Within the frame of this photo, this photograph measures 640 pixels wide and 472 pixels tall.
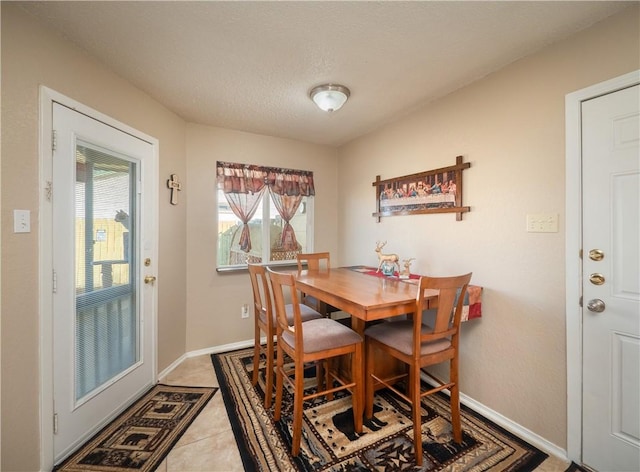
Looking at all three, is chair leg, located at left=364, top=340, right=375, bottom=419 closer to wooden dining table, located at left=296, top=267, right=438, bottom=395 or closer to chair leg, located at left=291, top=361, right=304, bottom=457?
wooden dining table, located at left=296, top=267, right=438, bottom=395

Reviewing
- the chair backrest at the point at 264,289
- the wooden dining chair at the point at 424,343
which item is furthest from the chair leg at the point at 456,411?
the chair backrest at the point at 264,289

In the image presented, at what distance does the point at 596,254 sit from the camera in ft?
4.68

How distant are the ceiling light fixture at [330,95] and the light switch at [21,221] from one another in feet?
6.32

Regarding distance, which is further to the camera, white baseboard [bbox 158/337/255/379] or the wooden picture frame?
white baseboard [bbox 158/337/255/379]

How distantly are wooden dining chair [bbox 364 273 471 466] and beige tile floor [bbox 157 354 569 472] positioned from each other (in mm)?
653

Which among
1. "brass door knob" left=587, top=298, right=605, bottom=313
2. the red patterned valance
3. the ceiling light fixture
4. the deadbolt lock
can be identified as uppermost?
the ceiling light fixture

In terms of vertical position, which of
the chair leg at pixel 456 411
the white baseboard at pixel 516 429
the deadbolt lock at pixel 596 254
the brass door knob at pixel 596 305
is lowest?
the white baseboard at pixel 516 429

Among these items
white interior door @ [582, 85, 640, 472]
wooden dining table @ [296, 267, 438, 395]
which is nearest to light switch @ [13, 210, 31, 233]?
wooden dining table @ [296, 267, 438, 395]

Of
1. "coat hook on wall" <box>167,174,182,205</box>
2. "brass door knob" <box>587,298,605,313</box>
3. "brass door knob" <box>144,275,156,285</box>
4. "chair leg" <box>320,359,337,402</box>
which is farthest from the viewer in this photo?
"coat hook on wall" <box>167,174,182,205</box>

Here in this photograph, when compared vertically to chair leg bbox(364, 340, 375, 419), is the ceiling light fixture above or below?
above

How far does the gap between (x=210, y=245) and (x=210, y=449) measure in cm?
185

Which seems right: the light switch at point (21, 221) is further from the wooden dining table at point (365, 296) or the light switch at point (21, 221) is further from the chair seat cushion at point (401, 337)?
the chair seat cushion at point (401, 337)

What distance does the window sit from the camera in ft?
9.85

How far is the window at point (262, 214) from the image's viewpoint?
3.00 meters
